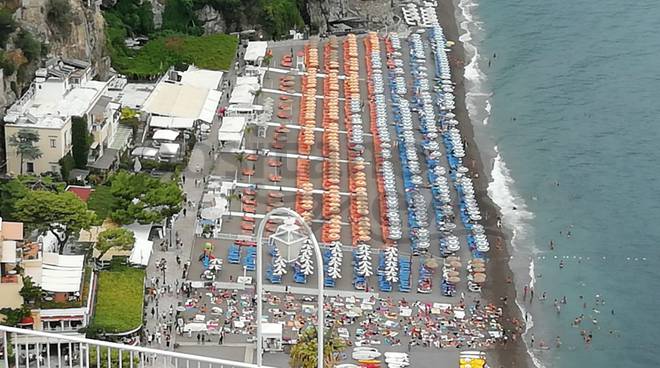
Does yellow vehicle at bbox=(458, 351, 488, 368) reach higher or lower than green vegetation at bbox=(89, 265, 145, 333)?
lower

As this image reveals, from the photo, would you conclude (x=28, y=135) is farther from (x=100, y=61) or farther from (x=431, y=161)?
(x=431, y=161)

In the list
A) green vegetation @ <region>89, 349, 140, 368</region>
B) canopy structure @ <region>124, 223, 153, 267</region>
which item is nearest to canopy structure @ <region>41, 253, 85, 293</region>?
canopy structure @ <region>124, 223, 153, 267</region>

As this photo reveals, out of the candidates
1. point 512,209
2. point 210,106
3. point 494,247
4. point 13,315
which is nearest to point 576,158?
point 512,209

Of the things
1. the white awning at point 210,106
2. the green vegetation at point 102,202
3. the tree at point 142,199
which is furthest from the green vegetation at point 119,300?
the white awning at point 210,106

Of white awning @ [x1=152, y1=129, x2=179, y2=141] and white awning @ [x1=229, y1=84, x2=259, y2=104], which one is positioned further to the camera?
white awning @ [x1=229, y1=84, x2=259, y2=104]

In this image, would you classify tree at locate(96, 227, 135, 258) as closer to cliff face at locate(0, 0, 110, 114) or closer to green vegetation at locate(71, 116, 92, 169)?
green vegetation at locate(71, 116, 92, 169)

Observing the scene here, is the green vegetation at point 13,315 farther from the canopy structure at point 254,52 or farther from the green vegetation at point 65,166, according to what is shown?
the canopy structure at point 254,52
